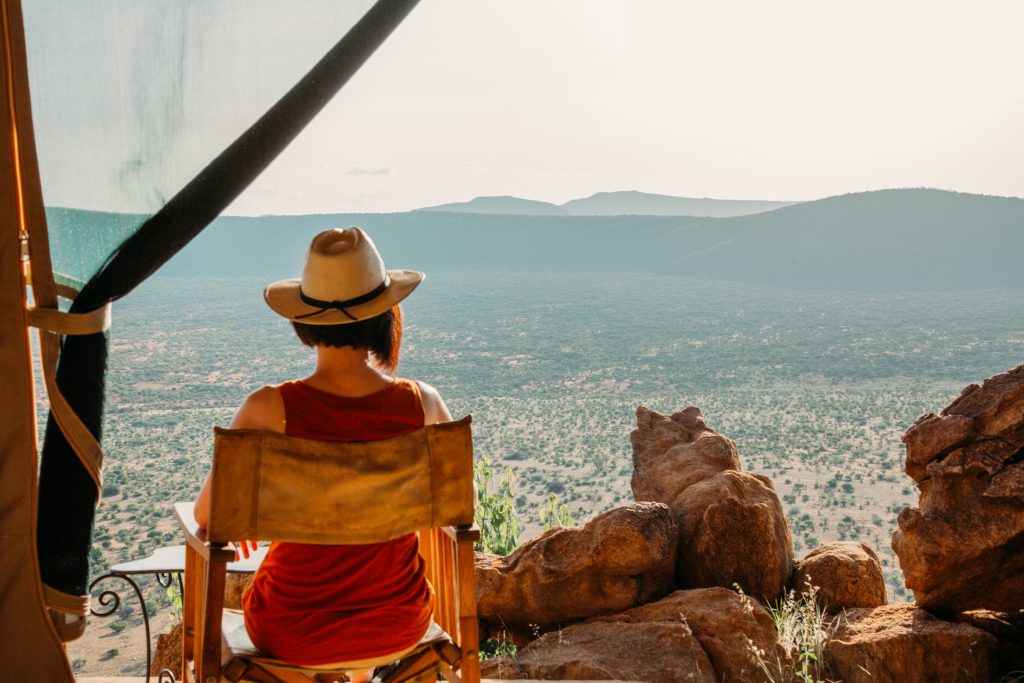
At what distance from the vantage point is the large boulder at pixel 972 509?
2.57 metres

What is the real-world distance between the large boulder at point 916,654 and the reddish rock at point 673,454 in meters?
0.90

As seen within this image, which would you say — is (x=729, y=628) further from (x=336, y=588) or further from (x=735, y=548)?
(x=336, y=588)

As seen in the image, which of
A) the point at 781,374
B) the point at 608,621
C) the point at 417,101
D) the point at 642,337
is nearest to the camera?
the point at 608,621

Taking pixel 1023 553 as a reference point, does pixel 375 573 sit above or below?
above

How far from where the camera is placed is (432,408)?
1730mm

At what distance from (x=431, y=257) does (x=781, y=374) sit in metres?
15.5

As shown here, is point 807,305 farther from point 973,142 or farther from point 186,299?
point 186,299

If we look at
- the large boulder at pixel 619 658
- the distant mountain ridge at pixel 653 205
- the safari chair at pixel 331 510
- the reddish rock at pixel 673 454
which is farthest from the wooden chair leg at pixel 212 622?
the distant mountain ridge at pixel 653 205

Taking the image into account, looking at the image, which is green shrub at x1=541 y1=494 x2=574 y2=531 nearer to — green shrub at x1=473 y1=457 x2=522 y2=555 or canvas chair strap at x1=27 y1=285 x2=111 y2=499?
green shrub at x1=473 y1=457 x2=522 y2=555

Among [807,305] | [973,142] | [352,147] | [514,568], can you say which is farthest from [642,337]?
[514,568]

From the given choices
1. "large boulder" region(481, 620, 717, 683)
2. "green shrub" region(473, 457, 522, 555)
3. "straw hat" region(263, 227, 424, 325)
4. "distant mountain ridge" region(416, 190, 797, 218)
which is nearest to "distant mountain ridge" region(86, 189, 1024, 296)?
"distant mountain ridge" region(416, 190, 797, 218)

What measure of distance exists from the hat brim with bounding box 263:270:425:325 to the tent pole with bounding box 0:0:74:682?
0.52 metres

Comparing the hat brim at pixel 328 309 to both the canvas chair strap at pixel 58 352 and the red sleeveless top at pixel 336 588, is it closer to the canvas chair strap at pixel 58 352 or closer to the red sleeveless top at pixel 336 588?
the red sleeveless top at pixel 336 588

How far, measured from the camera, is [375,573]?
64.4 inches
